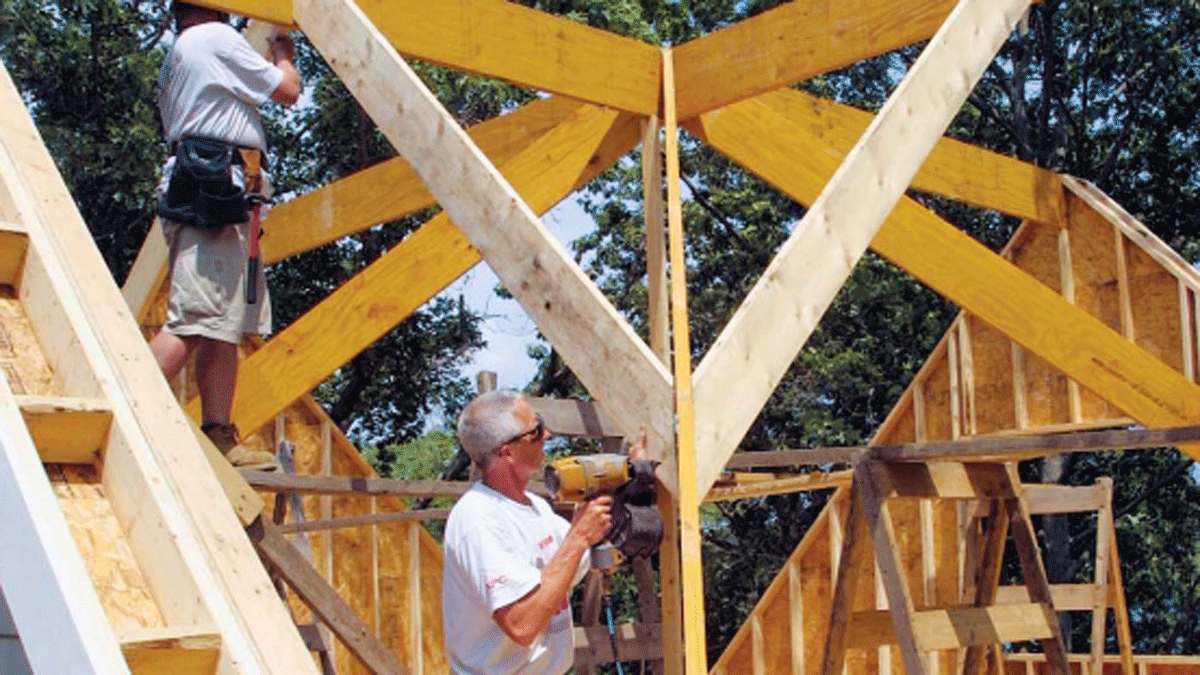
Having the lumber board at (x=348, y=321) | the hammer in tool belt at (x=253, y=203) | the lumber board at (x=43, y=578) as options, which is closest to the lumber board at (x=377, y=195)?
the lumber board at (x=348, y=321)

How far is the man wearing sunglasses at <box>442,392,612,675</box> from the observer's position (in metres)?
3.81

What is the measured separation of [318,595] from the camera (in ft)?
18.1

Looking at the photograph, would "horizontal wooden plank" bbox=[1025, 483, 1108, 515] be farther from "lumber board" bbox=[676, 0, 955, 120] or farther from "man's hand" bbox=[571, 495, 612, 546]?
"man's hand" bbox=[571, 495, 612, 546]

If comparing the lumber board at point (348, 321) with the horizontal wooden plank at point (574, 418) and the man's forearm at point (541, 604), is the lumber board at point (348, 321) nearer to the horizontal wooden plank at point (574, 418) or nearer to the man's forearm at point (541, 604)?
the horizontal wooden plank at point (574, 418)

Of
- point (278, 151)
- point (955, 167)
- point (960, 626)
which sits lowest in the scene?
point (960, 626)

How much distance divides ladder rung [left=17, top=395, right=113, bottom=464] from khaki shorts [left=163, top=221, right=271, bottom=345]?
180 cm

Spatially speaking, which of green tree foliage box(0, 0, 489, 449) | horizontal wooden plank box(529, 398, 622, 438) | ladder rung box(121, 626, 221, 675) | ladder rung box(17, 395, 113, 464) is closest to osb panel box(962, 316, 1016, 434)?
horizontal wooden plank box(529, 398, 622, 438)

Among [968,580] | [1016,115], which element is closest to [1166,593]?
[1016,115]

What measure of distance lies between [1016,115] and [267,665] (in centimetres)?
1783

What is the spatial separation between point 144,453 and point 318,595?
7.39ft

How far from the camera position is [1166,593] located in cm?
1861

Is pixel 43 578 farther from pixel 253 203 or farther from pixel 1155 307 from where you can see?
pixel 1155 307

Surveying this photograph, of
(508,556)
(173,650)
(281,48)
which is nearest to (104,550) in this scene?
(173,650)

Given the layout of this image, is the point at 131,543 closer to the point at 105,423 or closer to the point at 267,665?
the point at 105,423
